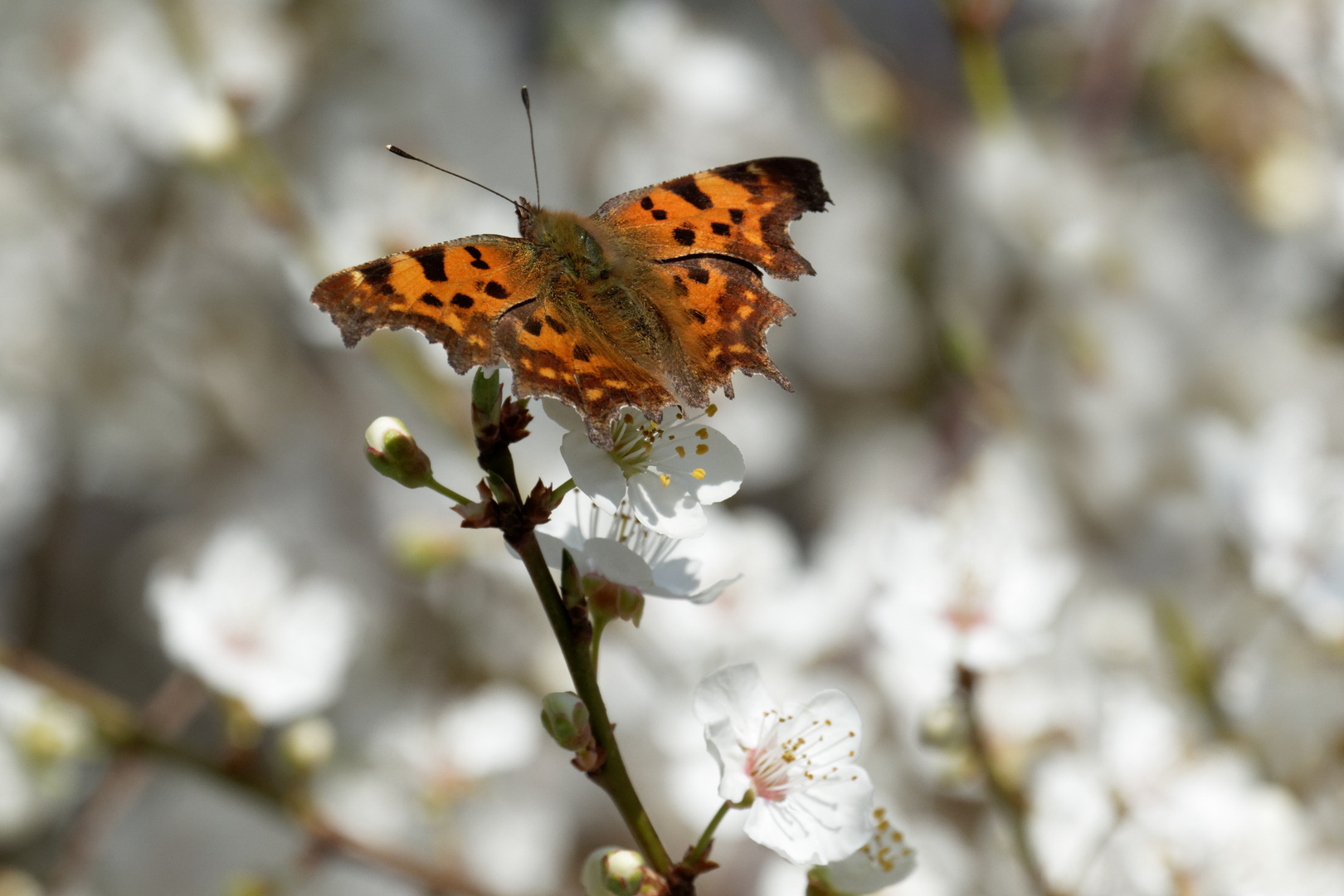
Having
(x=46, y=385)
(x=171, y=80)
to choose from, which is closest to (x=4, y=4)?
(x=171, y=80)

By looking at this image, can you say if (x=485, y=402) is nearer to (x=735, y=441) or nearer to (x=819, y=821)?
(x=819, y=821)

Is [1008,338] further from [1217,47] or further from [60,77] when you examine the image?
[60,77]

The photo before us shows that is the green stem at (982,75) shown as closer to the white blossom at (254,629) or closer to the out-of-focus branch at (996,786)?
the out-of-focus branch at (996,786)

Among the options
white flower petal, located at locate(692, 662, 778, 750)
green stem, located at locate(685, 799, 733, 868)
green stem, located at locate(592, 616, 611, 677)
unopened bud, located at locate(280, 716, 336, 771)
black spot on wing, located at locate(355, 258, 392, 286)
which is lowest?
green stem, located at locate(685, 799, 733, 868)

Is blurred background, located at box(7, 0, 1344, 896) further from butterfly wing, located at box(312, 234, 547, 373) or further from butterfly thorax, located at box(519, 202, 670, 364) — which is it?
butterfly wing, located at box(312, 234, 547, 373)

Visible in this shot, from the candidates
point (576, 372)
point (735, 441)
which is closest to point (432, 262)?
point (576, 372)

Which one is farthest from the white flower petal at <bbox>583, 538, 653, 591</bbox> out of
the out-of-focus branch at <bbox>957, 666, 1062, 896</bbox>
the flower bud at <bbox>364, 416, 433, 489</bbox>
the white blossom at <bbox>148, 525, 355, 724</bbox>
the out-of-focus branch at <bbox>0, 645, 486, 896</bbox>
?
the white blossom at <bbox>148, 525, 355, 724</bbox>
